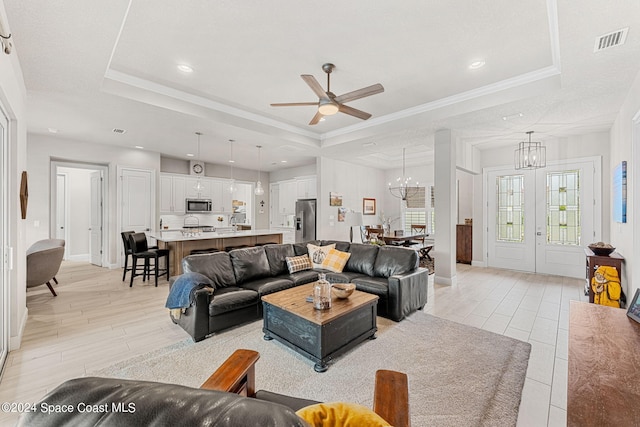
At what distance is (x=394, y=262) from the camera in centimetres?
392

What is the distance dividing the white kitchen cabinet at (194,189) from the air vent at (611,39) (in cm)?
804

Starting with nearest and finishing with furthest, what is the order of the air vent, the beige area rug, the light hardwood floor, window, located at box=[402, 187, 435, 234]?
the beige area rug < the light hardwood floor < the air vent < window, located at box=[402, 187, 435, 234]

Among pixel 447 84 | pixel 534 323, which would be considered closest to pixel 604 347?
pixel 534 323

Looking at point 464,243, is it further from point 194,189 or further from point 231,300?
point 194,189

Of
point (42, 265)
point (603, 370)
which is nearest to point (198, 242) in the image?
point (42, 265)

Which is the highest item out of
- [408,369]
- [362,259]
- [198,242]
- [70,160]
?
[70,160]

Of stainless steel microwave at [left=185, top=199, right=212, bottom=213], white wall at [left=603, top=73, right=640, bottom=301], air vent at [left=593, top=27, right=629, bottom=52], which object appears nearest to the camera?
air vent at [left=593, top=27, right=629, bottom=52]

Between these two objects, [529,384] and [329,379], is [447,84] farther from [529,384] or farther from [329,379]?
[329,379]

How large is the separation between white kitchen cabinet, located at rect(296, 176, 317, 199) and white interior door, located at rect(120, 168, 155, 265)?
12.9ft

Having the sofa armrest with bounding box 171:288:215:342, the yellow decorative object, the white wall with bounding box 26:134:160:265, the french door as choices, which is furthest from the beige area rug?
the white wall with bounding box 26:134:160:265

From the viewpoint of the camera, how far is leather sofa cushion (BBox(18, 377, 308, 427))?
0.58 meters

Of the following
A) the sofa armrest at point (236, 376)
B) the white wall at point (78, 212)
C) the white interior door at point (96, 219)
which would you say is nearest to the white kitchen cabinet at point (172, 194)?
the white interior door at point (96, 219)

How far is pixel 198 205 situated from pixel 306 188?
318 cm

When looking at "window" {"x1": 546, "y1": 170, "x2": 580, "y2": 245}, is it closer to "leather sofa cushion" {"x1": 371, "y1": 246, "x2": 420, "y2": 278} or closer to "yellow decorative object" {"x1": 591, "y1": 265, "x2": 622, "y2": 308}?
"yellow decorative object" {"x1": 591, "y1": 265, "x2": 622, "y2": 308}
